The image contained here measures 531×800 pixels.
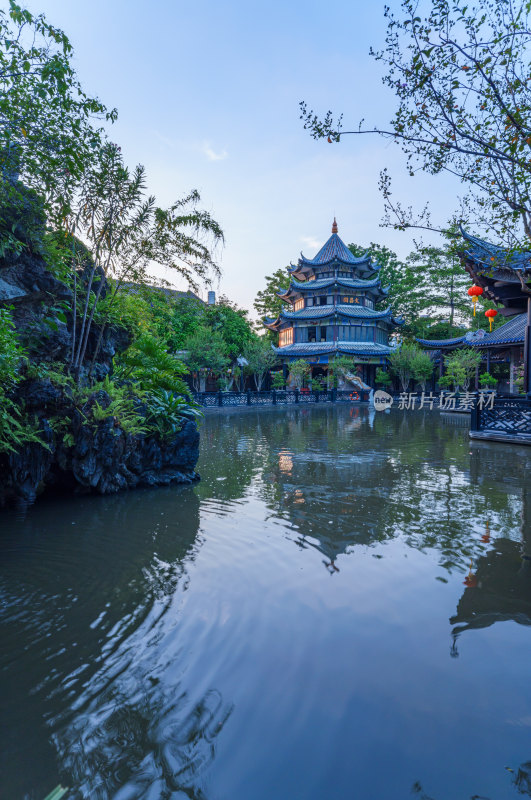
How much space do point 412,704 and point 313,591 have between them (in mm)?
1231

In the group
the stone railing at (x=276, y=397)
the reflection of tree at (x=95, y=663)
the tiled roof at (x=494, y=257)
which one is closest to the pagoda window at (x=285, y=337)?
the stone railing at (x=276, y=397)

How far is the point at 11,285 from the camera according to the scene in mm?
6059

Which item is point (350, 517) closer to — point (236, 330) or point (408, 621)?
point (408, 621)

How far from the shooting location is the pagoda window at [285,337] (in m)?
36.9

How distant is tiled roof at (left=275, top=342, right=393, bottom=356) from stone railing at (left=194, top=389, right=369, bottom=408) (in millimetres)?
4014

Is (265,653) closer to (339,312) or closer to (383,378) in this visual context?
(383,378)

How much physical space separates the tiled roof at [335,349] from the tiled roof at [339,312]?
2242 mm

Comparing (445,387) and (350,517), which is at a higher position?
(445,387)

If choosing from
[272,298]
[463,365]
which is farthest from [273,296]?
[463,365]

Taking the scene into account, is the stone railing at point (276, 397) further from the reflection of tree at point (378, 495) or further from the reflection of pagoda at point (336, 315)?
the reflection of tree at point (378, 495)

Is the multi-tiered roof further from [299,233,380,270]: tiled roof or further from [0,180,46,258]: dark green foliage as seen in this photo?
[0,180,46,258]: dark green foliage

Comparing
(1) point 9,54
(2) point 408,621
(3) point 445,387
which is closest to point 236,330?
(3) point 445,387

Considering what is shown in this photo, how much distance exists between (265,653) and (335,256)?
118ft

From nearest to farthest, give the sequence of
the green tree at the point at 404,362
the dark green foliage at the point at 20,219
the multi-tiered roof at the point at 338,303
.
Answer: the dark green foliage at the point at 20,219, the green tree at the point at 404,362, the multi-tiered roof at the point at 338,303
